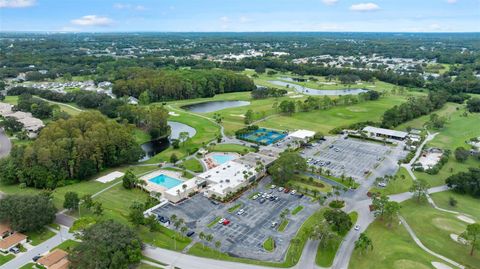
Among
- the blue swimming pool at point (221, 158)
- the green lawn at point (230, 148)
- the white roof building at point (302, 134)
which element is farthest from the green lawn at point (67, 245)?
the white roof building at point (302, 134)

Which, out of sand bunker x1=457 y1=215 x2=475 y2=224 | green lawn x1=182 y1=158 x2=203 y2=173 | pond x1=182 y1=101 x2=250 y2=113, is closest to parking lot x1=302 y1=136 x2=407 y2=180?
sand bunker x1=457 y1=215 x2=475 y2=224

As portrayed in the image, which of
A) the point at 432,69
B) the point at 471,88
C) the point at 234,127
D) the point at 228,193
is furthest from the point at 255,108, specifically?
the point at 432,69

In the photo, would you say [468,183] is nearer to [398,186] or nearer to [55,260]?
[398,186]

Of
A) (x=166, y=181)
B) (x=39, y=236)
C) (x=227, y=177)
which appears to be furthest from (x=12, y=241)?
(x=227, y=177)

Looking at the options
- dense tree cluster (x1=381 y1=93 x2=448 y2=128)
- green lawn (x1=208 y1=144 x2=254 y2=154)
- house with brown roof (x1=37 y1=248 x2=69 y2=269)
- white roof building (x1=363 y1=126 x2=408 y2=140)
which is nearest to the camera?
house with brown roof (x1=37 y1=248 x2=69 y2=269)

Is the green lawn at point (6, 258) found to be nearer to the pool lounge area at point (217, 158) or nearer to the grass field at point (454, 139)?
the pool lounge area at point (217, 158)

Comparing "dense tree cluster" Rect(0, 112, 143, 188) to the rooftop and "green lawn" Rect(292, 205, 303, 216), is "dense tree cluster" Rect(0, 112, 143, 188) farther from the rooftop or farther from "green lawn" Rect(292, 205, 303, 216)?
the rooftop
